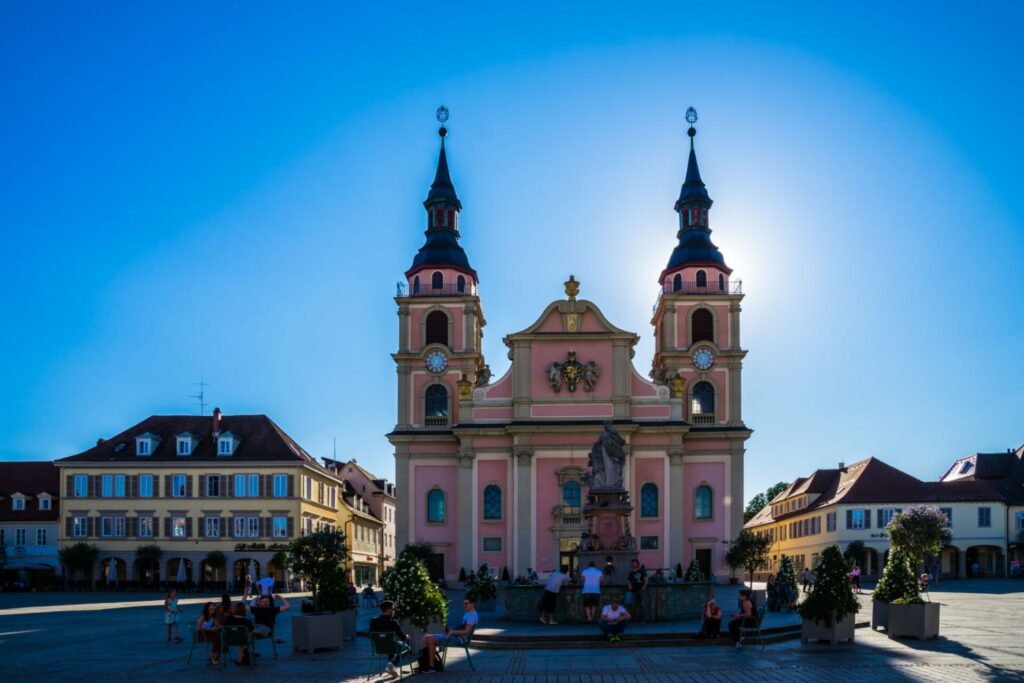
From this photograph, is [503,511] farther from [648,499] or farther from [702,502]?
[702,502]

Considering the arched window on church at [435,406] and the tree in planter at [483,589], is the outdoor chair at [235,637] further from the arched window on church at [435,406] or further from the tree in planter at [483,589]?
the arched window on church at [435,406]

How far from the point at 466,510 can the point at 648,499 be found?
1026 cm

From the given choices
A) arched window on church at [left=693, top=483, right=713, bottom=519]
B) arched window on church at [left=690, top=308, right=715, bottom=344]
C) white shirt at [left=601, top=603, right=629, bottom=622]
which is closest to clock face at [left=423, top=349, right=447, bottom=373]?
arched window on church at [left=690, top=308, right=715, bottom=344]

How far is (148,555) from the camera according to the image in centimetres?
6650

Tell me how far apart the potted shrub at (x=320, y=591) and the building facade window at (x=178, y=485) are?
47.6m

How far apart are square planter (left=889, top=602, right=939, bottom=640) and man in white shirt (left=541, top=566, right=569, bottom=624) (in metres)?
7.55

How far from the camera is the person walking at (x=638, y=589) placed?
2602 cm

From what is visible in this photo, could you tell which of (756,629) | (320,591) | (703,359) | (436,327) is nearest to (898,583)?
(756,629)

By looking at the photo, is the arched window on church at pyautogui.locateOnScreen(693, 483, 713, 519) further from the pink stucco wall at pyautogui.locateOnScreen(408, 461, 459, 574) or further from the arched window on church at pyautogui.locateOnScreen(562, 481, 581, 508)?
the pink stucco wall at pyautogui.locateOnScreen(408, 461, 459, 574)

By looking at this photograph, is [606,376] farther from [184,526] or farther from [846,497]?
[184,526]

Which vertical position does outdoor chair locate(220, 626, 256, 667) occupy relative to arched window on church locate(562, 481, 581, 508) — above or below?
above

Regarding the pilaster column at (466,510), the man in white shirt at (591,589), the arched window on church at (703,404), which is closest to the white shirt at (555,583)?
the man in white shirt at (591,589)

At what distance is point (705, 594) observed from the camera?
92.8 ft

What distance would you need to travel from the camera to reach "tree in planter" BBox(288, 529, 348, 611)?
22.8 m
